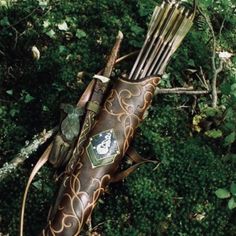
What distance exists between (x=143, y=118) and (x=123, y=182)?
343 millimetres

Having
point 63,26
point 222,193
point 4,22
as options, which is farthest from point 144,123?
point 4,22

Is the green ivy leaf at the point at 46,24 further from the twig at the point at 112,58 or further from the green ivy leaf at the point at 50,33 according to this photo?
the twig at the point at 112,58

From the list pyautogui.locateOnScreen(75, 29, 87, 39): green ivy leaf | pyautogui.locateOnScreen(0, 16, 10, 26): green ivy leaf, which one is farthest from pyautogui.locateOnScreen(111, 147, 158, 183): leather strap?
pyautogui.locateOnScreen(0, 16, 10, 26): green ivy leaf

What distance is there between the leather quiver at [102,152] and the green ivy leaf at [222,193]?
0.49 m

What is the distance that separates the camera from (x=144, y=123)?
2701 mm

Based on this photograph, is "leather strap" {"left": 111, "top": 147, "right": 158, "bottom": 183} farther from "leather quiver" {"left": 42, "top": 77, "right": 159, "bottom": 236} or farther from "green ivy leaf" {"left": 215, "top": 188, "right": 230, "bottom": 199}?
"green ivy leaf" {"left": 215, "top": 188, "right": 230, "bottom": 199}

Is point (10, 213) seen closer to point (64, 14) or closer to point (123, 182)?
point (123, 182)

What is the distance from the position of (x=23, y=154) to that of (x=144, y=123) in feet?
2.07

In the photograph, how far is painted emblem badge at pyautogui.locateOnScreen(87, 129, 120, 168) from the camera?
7.85 ft

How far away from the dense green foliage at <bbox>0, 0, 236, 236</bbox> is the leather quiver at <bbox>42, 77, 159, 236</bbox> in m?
0.18

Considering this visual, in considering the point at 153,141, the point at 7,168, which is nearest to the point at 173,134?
the point at 153,141

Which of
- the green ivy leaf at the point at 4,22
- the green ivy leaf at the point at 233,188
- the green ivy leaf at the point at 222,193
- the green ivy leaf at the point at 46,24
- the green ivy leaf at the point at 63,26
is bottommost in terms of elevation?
the green ivy leaf at the point at 222,193

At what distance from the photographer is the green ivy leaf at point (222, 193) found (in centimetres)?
252

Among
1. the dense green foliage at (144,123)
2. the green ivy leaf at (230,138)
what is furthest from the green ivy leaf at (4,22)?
the green ivy leaf at (230,138)
